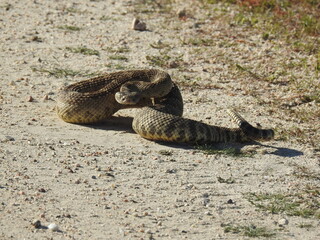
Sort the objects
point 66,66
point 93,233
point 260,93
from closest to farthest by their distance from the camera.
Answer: point 93,233 < point 260,93 < point 66,66

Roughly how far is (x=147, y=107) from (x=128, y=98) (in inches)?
12.0

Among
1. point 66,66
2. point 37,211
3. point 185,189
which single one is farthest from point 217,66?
point 37,211

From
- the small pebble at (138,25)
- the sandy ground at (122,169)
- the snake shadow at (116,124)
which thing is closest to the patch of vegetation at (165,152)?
the sandy ground at (122,169)

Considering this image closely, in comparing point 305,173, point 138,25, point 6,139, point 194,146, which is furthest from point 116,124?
point 138,25

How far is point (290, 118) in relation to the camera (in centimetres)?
1032

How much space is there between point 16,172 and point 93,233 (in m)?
1.51

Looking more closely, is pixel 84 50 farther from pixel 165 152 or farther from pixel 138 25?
pixel 165 152

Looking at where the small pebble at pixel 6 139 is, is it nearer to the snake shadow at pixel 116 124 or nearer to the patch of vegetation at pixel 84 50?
the snake shadow at pixel 116 124

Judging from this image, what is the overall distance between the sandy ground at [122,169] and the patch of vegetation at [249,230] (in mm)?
48

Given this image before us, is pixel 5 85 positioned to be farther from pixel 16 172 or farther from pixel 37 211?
pixel 37 211

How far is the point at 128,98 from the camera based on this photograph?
9414 millimetres

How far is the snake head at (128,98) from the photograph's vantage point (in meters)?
9.41

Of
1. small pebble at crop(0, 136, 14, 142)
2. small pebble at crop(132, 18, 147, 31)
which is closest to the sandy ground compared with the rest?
small pebble at crop(0, 136, 14, 142)

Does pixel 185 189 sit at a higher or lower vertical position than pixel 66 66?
higher
